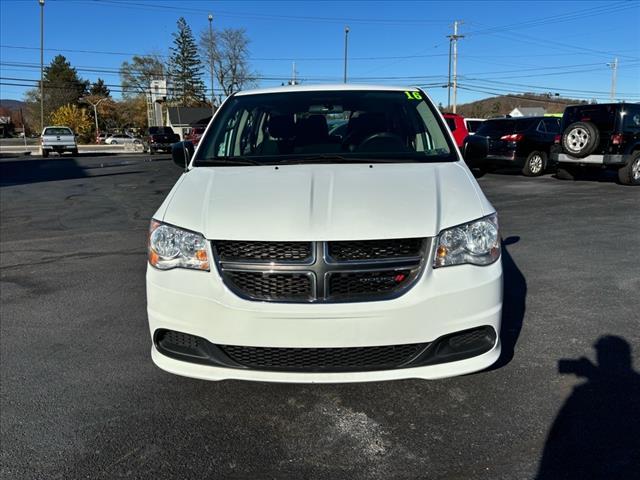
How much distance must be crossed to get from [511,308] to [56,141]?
3250cm

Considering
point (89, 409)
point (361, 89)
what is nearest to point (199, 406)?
point (89, 409)

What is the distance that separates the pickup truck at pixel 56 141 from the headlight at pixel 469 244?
33.0 m

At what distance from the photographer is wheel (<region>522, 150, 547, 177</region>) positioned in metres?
14.6

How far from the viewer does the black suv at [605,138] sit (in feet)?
39.4

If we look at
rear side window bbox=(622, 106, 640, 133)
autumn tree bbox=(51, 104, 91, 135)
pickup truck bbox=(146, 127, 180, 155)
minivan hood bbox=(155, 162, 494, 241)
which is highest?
autumn tree bbox=(51, 104, 91, 135)

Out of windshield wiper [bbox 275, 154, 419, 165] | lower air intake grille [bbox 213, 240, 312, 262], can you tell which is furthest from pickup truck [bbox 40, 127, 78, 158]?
lower air intake grille [bbox 213, 240, 312, 262]

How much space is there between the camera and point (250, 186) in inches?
117

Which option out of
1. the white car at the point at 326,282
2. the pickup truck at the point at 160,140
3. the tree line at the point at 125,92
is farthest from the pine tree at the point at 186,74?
the white car at the point at 326,282

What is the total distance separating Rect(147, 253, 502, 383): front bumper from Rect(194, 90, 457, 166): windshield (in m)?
1.21

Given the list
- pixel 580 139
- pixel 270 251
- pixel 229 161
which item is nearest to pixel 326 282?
pixel 270 251

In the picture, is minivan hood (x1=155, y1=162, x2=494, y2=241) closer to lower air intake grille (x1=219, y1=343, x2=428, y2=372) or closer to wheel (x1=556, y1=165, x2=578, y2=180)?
lower air intake grille (x1=219, y1=343, x2=428, y2=372)

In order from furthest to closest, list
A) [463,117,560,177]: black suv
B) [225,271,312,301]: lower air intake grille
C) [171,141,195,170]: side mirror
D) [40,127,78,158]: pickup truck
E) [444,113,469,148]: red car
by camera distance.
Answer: [40,127,78,158]: pickup truck, [444,113,469,148]: red car, [463,117,560,177]: black suv, [171,141,195,170]: side mirror, [225,271,312,301]: lower air intake grille

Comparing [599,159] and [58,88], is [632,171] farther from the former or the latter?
[58,88]

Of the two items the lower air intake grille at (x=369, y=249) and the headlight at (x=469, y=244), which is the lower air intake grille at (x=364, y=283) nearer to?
the lower air intake grille at (x=369, y=249)
